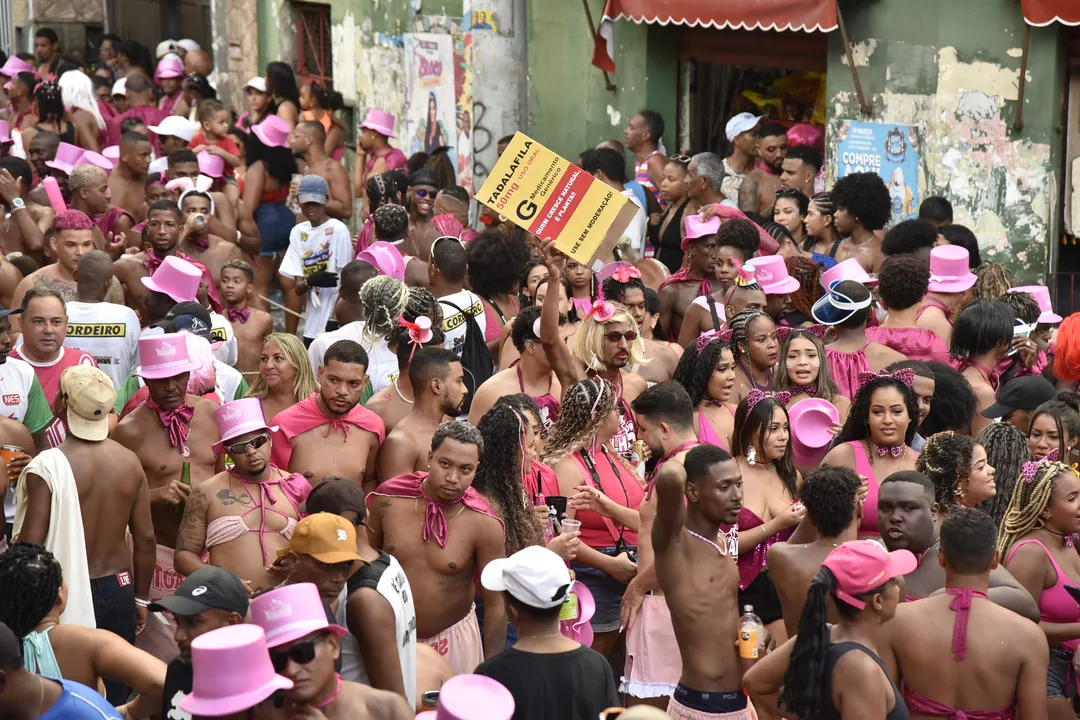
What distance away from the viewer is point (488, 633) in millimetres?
6246

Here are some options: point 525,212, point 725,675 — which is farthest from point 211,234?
point 725,675

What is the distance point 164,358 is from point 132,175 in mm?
6131

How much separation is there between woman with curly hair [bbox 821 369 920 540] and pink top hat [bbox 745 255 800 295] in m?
2.55

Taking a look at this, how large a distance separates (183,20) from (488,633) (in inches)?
884

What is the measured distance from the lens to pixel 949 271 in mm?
9336

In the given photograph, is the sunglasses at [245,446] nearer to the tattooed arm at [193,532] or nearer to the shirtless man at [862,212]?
the tattooed arm at [193,532]

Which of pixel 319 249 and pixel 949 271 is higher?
pixel 949 271

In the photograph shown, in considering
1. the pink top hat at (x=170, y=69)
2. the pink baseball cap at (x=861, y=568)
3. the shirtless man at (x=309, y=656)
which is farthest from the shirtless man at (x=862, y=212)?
the pink top hat at (x=170, y=69)

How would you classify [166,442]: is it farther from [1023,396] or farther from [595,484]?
[1023,396]

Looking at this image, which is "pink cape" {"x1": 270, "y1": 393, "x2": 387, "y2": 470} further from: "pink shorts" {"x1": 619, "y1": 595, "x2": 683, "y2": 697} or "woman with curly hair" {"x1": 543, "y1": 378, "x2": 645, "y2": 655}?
"pink shorts" {"x1": 619, "y1": 595, "x2": 683, "y2": 697}

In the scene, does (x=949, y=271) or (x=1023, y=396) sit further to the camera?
(x=949, y=271)

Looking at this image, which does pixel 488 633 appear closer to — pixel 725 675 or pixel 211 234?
pixel 725 675

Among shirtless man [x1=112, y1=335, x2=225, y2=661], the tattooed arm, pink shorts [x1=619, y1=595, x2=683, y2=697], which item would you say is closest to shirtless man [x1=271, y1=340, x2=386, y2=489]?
shirtless man [x1=112, y1=335, x2=225, y2=661]

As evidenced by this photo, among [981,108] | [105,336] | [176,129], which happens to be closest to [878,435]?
[105,336]
